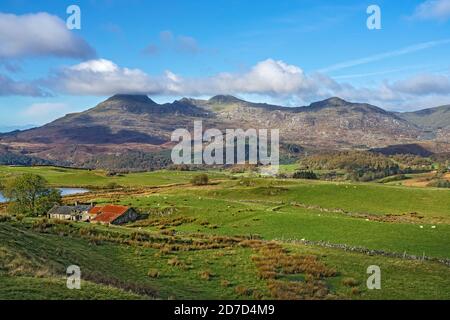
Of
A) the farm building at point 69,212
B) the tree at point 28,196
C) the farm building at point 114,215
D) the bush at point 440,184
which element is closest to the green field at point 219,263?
the farm building at point 114,215

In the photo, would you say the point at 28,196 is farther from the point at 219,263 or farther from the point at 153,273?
the point at 153,273

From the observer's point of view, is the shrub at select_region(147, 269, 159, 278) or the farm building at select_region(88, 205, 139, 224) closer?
the shrub at select_region(147, 269, 159, 278)

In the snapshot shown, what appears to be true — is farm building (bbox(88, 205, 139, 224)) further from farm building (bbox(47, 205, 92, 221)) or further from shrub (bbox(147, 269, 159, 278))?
shrub (bbox(147, 269, 159, 278))

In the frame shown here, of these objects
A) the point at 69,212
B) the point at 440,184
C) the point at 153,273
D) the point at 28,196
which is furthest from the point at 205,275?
the point at 440,184

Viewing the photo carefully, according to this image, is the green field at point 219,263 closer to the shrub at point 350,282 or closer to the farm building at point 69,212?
the shrub at point 350,282

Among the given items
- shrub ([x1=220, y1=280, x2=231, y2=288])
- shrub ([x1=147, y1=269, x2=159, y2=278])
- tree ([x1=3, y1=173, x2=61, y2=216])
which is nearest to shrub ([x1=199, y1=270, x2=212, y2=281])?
shrub ([x1=220, y1=280, x2=231, y2=288])
